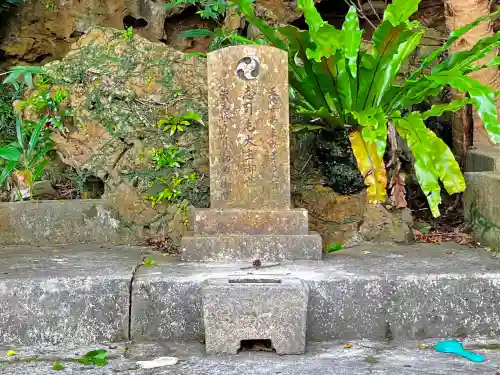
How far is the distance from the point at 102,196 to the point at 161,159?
522 mm

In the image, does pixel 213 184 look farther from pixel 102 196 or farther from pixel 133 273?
pixel 102 196

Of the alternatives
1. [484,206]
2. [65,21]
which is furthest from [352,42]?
[65,21]

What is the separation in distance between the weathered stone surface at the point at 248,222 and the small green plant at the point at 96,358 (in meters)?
0.96

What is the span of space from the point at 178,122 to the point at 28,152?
3.38 ft

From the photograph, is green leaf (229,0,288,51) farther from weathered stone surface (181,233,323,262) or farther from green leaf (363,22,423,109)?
weathered stone surface (181,233,323,262)

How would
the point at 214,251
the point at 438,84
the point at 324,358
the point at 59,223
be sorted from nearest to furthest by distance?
the point at 324,358
the point at 214,251
the point at 438,84
the point at 59,223

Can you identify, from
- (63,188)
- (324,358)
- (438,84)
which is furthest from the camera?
(63,188)

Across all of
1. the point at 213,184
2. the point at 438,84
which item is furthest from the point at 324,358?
the point at 438,84

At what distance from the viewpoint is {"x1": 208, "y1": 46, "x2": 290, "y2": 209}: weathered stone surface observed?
3.51m

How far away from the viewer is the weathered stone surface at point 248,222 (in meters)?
3.46

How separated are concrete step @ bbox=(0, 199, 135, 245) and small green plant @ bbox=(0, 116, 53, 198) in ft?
0.91

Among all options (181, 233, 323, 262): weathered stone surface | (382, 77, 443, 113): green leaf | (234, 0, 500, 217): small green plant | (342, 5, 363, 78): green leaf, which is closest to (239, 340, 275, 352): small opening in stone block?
(181, 233, 323, 262): weathered stone surface

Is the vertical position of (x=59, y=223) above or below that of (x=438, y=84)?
below

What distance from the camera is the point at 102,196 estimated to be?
4.27 meters
